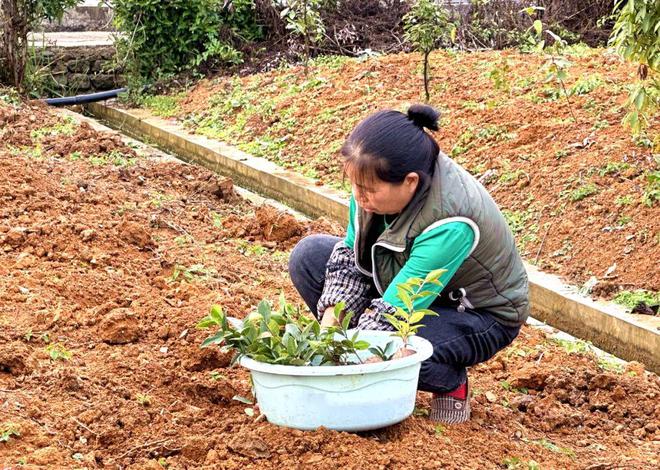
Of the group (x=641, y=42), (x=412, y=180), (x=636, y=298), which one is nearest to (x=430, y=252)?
(x=412, y=180)

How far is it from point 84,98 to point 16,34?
41.6 inches

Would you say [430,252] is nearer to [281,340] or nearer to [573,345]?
[281,340]

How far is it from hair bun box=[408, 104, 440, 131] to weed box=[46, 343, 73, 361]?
1.60 meters

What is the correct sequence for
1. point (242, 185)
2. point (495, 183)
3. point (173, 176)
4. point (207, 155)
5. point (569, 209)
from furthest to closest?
point (207, 155)
point (242, 185)
point (173, 176)
point (495, 183)
point (569, 209)

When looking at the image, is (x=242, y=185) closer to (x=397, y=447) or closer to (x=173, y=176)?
(x=173, y=176)

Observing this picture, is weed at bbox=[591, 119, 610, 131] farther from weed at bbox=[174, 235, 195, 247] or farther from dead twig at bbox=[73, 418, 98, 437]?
dead twig at bbox=[73, 418, 98, 437]

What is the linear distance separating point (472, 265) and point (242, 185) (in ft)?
18.6

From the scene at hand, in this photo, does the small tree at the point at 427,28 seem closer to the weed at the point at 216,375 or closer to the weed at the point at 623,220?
the weed at the point at 623,220

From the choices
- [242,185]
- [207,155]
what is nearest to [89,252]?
[242,185]

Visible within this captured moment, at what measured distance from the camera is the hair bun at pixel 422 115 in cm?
352

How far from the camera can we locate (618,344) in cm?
543

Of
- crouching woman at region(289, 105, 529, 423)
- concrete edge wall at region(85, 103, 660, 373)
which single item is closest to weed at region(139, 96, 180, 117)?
concrete edge wall at region(85, 103, 660, 373)

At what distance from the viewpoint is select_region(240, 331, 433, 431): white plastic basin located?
3139mm

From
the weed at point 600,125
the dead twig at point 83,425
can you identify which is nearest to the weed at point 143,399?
the dead twig at point 83,425
